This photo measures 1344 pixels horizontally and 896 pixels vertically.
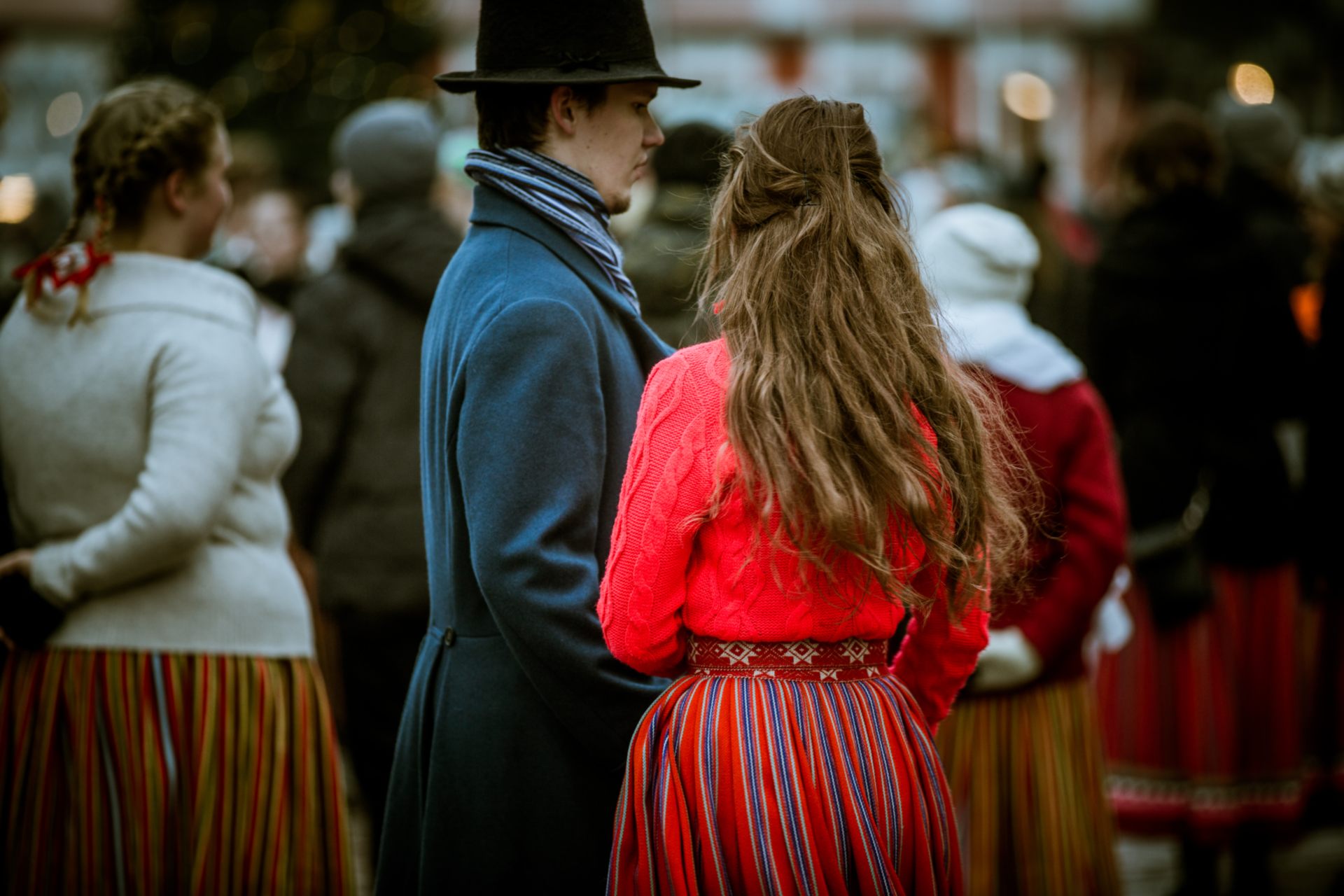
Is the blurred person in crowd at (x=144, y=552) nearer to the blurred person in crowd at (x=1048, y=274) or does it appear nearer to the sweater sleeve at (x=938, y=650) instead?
the sweater sleeve at (x=938, y=650)

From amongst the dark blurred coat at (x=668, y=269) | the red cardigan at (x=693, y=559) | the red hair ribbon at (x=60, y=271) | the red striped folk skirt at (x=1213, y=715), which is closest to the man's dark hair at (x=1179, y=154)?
the red striped folk skirt at (x=1213, y=715)

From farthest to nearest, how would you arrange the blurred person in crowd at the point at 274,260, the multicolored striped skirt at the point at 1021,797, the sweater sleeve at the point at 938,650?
1. the blurred person in crowd at the point at 274,260
2. the multicolored striped skirt at the point at 1021,797
3. the sweater sleeve at the point at 938,650

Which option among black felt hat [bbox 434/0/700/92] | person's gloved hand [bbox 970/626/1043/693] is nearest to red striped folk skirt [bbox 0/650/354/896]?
black felt hat [bbox 434/0/700/92]

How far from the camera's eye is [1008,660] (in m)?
3.67

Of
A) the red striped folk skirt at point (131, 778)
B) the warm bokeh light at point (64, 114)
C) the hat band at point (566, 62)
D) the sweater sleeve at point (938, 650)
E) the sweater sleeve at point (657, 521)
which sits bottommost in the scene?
the red striped folk skirt at point (131, 778)

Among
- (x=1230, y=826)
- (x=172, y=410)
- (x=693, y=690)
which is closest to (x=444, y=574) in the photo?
(x=693, y=690)

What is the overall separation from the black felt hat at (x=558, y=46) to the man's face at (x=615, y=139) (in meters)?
0.06

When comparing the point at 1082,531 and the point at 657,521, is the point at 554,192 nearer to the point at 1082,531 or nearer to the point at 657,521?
the point at 657,521

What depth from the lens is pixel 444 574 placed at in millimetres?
2639

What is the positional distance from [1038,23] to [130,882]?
2916 cm

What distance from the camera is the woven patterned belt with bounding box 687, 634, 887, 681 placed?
231 centimetres

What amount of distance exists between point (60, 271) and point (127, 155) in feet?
0.93

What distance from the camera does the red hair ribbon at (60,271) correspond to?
3113mm

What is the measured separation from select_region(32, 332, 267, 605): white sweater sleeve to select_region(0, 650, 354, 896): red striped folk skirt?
21cm
